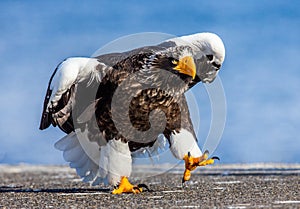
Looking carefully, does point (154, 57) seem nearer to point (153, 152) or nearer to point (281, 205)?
point (153, 152)

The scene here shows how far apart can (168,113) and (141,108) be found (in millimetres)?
378

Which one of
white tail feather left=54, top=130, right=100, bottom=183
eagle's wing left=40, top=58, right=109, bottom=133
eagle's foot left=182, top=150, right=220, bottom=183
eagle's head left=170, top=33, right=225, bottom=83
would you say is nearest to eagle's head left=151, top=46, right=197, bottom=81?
eagle's head left=170, top=33, right=225, bottom=83

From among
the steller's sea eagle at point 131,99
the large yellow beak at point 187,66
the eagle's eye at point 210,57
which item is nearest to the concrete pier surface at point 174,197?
the steller's sea eagle at point 131,99

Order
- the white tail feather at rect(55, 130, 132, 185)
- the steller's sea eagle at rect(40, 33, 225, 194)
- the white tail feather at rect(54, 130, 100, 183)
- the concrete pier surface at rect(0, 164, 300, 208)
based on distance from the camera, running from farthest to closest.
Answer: the white tail feather at rect(54, 130, 100, 183), the white tail feather at rect(55, 130, 132, 185), the steller's sea eagle at rect(40, 33, 225, 194), the concrete pier surface at rect(0, 164, 300, 208)

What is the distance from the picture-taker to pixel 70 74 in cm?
875

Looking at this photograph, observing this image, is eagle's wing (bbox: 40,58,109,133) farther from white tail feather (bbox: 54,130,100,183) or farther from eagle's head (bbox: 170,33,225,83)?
eagle's head (bbox: 170,33,225,83)

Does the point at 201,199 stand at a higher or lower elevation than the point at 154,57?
lower

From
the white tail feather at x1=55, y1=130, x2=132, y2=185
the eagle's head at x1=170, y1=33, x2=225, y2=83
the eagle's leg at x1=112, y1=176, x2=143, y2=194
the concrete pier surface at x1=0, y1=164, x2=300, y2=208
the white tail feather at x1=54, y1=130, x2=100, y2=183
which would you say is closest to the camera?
the concrete pier surface at x1=0, y1=164, x2=300, y2=208

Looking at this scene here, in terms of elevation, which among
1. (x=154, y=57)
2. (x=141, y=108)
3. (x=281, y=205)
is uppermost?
(x=154, y=57)

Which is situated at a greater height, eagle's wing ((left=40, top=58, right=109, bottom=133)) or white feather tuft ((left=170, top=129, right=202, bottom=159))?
eagle's wing ((left=40, top=58, right=109, bottom=133))

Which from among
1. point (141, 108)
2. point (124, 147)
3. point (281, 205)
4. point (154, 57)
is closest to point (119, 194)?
point (124, 147)

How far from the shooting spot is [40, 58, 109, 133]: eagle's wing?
8.81m

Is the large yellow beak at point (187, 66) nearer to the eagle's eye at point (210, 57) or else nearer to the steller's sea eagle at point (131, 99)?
the steller's sea eagle at point (131, 99)

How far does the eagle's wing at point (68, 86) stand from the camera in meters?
8.81
